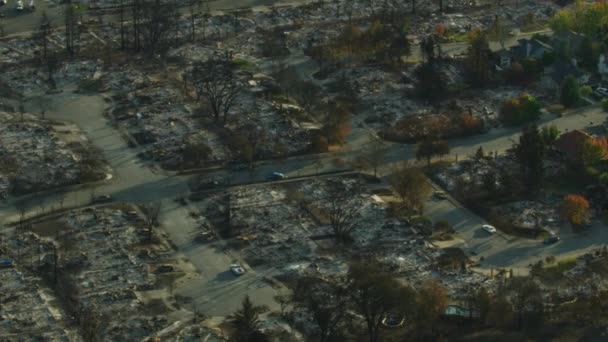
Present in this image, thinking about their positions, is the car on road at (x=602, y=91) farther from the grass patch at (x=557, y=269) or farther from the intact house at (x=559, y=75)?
the grass patch at (x=557, y=269)

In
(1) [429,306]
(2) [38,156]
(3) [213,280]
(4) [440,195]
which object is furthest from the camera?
(2) [38,156]

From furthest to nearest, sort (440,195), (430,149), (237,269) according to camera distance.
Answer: (430,149), (440,195), (237,269)

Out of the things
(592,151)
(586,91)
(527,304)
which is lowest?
(527,304)

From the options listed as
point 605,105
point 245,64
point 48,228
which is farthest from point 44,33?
point 605,105

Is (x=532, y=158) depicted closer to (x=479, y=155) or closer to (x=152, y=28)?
(x=479, y=155)

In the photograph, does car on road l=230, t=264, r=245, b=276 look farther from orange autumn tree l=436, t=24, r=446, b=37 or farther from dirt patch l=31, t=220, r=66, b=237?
orange autumn tree l=436, t=24, r=446, b=37

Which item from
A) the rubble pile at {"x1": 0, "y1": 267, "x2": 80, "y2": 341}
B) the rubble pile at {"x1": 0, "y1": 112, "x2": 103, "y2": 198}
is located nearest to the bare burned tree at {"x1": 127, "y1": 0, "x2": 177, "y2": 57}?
the rubble pile at {"x1": 0, "y1": 112, "x2": 103, "y2": 198}
